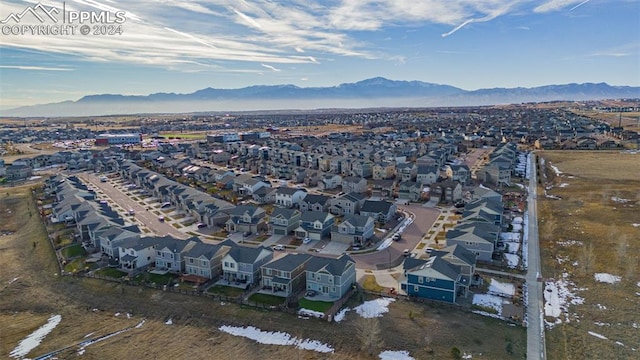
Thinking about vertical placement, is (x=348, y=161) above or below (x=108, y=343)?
above

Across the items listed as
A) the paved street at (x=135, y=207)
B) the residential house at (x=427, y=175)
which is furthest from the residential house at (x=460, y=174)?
the paved street at (x=135, y=207)

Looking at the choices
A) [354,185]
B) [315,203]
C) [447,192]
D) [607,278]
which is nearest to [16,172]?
[315,203]

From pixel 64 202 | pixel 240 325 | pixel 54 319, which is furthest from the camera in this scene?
pixel 64 202

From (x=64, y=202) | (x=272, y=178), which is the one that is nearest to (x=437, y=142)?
(x=272, y=178)

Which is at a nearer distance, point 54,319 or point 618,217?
point 54,319

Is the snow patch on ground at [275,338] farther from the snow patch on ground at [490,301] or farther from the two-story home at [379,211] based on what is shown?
the two-story home at [379,211]

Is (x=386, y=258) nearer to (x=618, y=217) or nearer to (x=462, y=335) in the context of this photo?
(x=462, y=335)

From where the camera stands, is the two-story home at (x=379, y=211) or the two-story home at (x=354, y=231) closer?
the two-story home at (x=354, y=231)
